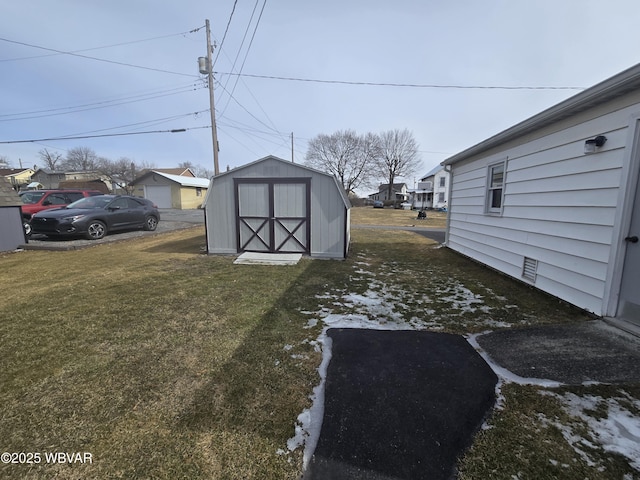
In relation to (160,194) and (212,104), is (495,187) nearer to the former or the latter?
(212,104)

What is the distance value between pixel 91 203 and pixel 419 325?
11.0 meters

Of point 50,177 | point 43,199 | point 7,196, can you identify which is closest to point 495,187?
point 7,196

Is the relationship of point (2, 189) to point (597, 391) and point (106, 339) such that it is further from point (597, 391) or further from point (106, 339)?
point (597, 391)

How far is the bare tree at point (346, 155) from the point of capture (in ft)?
145

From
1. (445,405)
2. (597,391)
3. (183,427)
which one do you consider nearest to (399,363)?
(445,405)

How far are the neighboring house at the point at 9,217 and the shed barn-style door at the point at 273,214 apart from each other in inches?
240

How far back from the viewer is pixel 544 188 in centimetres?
462

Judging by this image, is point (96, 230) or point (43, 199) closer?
point (96, 230)

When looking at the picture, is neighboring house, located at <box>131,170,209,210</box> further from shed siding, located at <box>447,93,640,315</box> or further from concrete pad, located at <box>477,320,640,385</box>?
concrete pad, located at <box>477,320,640,385</box>

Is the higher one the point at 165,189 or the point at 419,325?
the point at 165,189

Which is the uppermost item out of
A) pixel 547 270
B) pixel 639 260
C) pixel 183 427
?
pixel 639 260

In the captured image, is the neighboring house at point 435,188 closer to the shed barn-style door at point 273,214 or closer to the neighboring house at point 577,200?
A: the shed barn-style door at point 273,214

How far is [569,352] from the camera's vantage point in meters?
2.75

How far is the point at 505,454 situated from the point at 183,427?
2016 mm
